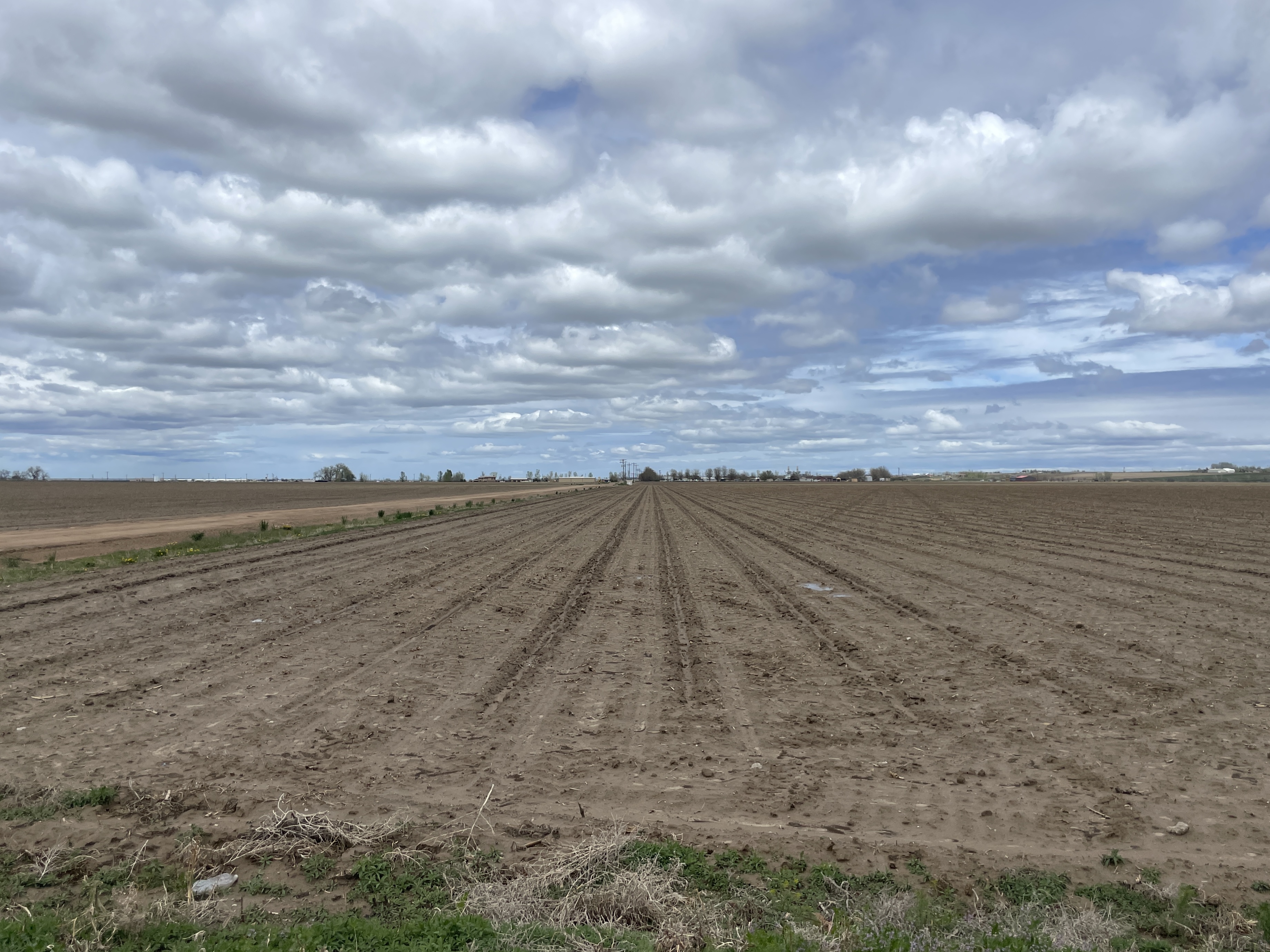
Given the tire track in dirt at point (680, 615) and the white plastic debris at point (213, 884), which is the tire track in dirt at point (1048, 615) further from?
the white plastic debris at point (213, 884)

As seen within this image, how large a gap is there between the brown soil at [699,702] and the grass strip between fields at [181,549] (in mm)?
1406

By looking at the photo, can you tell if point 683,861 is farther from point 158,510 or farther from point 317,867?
point 158,510

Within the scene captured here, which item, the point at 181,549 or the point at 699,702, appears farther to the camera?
the point at 181,549

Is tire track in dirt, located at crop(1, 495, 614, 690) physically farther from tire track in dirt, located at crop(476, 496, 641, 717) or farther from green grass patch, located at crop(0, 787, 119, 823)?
green grass patch, located at crop(0, 787, 119, 823)

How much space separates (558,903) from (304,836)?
78.3 inches

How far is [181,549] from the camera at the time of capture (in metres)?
23.8

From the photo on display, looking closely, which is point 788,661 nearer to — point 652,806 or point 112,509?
point 652,806

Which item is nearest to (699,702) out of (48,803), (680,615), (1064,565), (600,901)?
(600,901)

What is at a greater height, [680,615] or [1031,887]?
[680,615]

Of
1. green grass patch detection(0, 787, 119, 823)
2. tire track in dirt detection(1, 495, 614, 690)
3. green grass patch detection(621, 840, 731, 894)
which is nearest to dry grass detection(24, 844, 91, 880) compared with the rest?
green grass patch detection(0, 787, 119, 823)

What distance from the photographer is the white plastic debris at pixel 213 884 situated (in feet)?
14.6

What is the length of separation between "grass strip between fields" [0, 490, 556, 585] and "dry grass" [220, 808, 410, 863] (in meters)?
15.5

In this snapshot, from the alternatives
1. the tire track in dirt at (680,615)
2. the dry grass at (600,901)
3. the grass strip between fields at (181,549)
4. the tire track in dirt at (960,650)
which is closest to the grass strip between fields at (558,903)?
the dry grass at (600,901)

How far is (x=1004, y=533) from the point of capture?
2905 cm
